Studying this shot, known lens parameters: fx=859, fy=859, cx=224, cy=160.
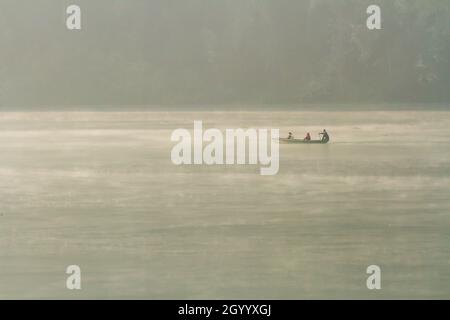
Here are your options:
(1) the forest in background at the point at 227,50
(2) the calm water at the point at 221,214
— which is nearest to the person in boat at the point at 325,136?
(2) the calm water at the point at 221,214

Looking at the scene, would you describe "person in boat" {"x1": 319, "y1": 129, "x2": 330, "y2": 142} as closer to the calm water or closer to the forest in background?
the calm water

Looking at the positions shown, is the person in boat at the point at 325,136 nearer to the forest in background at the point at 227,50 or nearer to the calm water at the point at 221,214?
the calm water at the point at 221,214

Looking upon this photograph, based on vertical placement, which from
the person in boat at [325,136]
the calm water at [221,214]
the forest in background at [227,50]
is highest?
the forest in background at [227,50]

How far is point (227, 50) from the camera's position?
215 inches

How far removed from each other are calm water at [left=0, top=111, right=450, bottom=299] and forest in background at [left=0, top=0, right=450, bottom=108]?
0.17 metres

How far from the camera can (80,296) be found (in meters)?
5.38

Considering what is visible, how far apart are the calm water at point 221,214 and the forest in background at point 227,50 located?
169 millimetres

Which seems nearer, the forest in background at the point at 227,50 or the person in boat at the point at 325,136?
the forest in background at the point at 227,50

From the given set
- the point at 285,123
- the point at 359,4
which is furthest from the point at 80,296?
the point at 359,4

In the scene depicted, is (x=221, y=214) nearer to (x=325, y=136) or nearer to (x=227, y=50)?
(x=325, y=136)

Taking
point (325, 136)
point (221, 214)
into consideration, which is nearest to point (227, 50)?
point (325, 136)

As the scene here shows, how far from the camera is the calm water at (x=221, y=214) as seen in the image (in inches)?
213

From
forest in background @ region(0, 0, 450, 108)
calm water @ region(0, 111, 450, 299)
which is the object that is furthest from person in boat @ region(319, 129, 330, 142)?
forest in background @ region(0, 0, 450, 108)

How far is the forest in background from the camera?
5430mm
